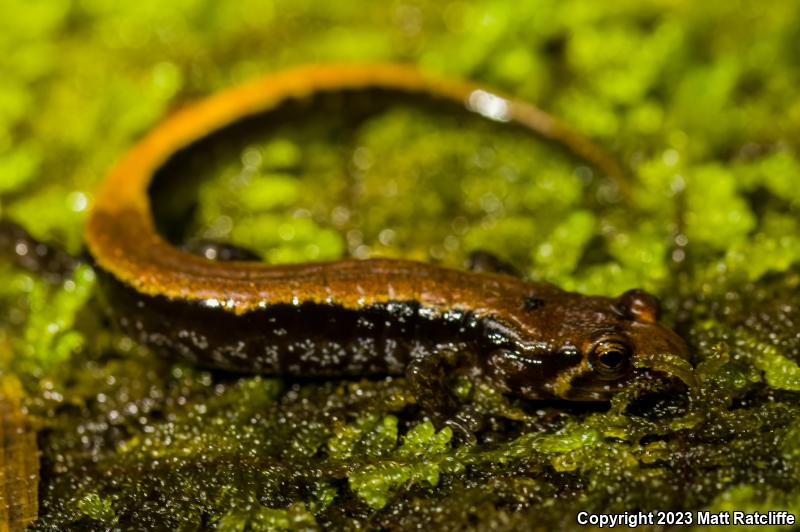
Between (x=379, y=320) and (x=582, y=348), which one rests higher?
(x=379, y=320)

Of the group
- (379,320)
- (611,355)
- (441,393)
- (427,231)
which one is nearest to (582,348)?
(611,355)

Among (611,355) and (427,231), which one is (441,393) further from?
(427,231)

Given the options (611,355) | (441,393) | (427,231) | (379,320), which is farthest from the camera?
(427,231)

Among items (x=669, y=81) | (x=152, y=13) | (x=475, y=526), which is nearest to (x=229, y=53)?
(x=152, y=13)

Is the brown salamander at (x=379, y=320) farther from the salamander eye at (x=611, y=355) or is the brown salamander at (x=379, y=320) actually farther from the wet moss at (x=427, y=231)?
the wet moss at (x=427, y=231)

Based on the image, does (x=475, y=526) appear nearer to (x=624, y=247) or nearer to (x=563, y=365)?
(x=563, y=365)

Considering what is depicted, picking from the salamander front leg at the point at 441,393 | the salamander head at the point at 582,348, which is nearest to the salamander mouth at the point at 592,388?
the salamander head at the point at 582,348

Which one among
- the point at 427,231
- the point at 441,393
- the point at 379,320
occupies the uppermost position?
the point at 427,231
